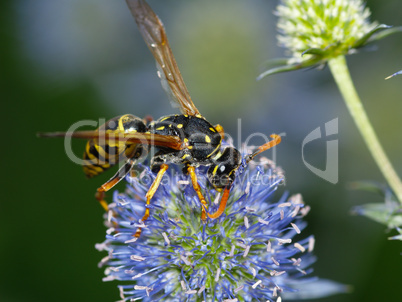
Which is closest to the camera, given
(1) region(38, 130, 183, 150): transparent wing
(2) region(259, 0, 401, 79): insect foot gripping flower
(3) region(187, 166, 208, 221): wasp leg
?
(1) region(38, 130, 183, 150): transparent wing

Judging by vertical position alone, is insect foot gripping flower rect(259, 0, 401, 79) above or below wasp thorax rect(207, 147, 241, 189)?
above

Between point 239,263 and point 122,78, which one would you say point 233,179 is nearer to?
point 239,263

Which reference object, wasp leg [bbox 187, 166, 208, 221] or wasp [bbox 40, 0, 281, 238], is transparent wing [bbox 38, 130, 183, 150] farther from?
wasp leg [bbox 187, 166, 208, 221]

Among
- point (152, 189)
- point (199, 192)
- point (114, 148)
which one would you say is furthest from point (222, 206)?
point (114, 148)

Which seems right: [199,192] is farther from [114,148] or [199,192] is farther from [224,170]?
[114,148]

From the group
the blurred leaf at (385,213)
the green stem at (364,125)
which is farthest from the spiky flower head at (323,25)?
the blurred leaf at (385,213)

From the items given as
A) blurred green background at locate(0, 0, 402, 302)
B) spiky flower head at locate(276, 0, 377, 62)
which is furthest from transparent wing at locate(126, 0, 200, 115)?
blurred green background at locate(0, 0, 402, 302)

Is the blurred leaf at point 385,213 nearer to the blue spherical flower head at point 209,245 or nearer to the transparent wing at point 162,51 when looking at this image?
the blue spherical flower head at point 209,245

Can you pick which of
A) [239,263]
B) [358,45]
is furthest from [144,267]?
[358,45]
